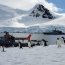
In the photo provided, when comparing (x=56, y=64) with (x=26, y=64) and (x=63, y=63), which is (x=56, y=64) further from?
(x=26, y=64)

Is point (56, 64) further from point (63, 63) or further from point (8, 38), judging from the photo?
point (8, 38)

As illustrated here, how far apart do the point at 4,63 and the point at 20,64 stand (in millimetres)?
881

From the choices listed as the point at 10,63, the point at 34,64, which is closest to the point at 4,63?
the point at 10,63

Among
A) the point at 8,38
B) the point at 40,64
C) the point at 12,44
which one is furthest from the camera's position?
the point at 8,38

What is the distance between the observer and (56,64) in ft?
52.3

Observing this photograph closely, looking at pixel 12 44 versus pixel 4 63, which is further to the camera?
pixel 12 44

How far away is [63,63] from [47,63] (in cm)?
80

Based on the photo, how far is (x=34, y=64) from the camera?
15.8 m

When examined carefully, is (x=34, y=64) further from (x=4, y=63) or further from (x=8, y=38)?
(x=8, y=38)

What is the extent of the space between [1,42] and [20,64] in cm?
2180

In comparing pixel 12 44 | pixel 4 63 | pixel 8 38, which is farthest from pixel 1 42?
pixel 4 63

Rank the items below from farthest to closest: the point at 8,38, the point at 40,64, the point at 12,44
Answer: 1. the point at 8,38
2. the point at 12,44
3. the point at 40,64

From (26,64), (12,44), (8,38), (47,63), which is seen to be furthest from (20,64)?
(8,38)

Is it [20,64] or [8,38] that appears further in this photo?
[8,38]
